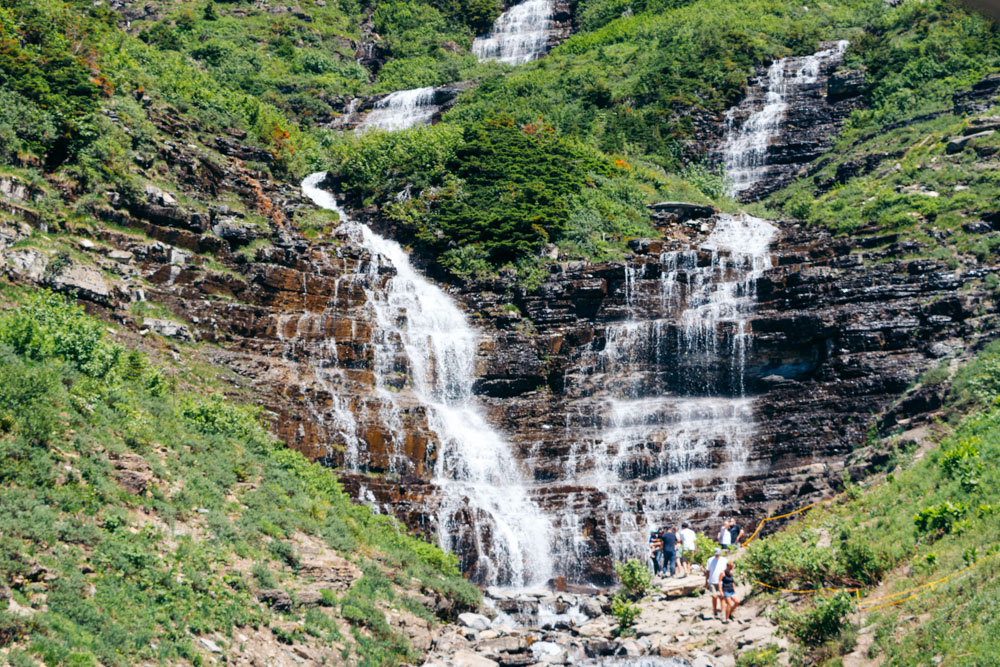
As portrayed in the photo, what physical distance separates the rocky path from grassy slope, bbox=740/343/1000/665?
1.38 metres

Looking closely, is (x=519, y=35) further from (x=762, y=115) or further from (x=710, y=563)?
(x=710, y=563)

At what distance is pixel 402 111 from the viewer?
58.0 m

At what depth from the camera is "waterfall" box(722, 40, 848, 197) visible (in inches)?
1975

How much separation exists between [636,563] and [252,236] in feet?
71.5

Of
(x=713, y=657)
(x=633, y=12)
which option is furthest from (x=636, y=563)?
(x=633, y=12)

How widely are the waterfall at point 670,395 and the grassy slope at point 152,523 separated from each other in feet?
24.2

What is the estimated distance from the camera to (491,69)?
64000 mm

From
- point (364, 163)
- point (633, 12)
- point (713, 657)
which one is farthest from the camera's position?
point (633, 12)

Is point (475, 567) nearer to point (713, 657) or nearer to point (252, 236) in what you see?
point (713, 657)

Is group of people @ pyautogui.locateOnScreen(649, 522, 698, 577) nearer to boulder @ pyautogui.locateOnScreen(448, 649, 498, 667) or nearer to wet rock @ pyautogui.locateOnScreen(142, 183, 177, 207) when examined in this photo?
boulder @ pyautogui.locateOnScreen(448, 649, 498, 667)

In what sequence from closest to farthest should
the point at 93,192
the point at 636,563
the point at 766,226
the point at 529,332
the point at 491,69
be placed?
the point at 636,563
the point at 93,192
the point at 529,332
the point at 766,226
the point at 491,69

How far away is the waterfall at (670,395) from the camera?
30000mm

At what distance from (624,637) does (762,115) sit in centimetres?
3977

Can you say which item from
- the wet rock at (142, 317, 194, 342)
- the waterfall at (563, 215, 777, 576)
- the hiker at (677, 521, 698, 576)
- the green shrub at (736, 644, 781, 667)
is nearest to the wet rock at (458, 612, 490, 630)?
the hiker at (677, 521, 698, 576)
